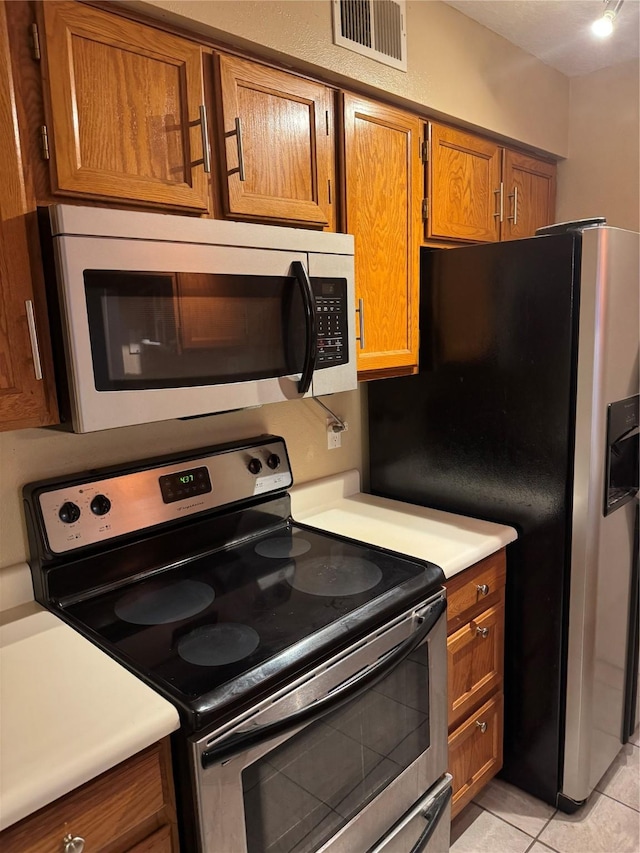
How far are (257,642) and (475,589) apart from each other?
0.73 m

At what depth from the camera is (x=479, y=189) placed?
198cm

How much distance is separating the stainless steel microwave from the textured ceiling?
1010 millimetres

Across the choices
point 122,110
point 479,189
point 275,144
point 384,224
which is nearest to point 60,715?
point 122,110

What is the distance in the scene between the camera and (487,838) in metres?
1.73

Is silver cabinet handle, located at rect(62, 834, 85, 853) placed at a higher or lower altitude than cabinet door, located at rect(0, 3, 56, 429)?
lower

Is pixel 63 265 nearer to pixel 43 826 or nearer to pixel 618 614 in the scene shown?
pixel 43 826

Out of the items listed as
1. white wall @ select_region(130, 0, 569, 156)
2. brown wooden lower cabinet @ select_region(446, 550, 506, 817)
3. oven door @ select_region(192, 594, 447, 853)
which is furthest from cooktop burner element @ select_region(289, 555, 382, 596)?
white wall @ select_region(130, 0, 569, 156)

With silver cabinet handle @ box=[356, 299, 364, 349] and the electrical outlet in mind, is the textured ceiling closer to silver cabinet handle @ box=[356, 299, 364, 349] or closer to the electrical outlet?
silver cabinet handle @ box=[356, 299, 364, 349]

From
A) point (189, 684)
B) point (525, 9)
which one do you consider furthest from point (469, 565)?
point (525, 9)

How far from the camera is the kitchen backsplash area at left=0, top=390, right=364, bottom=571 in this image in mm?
1337

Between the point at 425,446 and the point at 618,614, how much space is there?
774mm

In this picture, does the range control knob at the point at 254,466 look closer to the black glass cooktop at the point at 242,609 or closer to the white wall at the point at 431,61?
the black glass cooktop at the point at 242,609

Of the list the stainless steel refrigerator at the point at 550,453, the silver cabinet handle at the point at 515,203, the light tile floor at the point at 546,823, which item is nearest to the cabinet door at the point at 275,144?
the stainless steel refrigerator at the point at 550,453

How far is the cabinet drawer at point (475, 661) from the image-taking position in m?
1.62
